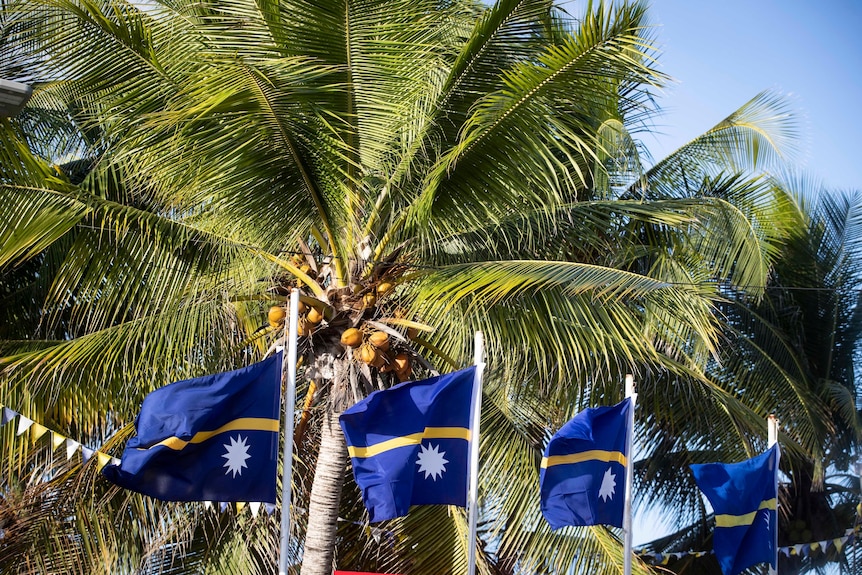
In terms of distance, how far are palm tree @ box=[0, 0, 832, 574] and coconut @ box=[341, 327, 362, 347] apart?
10 centimetres

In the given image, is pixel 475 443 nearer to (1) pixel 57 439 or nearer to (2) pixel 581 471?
(2) pixel 581 471

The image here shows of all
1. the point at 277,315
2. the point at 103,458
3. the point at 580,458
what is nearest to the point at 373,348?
the point at 277,315

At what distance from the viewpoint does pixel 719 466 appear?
1072 cm

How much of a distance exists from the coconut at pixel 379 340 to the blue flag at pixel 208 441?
1.23 metres

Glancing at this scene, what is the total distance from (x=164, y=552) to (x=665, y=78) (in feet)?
27.4

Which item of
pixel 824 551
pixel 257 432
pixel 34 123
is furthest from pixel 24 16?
pixel 824 551

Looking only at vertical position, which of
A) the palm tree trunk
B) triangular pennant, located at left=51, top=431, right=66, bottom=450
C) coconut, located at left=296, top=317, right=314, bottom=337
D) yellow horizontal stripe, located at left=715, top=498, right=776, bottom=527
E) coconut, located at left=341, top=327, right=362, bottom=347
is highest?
coconut, located at left=341, top=327, right=362, bottom=347

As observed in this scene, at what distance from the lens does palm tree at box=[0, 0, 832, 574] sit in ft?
28.2

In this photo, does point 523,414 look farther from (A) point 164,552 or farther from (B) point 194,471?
(B) point 194,471

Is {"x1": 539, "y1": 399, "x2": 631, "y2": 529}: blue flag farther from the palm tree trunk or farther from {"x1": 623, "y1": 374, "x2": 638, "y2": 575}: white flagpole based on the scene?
the palm tree trunk

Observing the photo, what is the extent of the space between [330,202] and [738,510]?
5.19m

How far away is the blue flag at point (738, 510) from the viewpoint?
10656 millimetres

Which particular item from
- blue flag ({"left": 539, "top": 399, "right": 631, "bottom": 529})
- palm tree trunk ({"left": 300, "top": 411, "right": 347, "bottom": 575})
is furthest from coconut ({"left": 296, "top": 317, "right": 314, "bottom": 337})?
blue flag ({"left": 539, "top": 399, "right": 631, "bottom": 529})

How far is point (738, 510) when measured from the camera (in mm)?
10742
